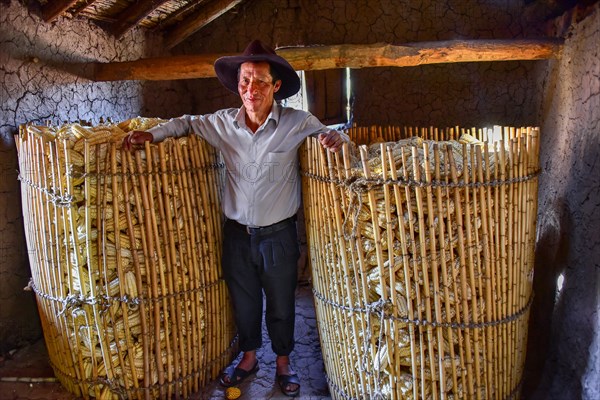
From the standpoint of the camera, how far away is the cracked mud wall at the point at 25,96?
9.59ft

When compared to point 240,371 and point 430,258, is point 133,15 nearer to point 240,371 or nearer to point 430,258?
point 240,371

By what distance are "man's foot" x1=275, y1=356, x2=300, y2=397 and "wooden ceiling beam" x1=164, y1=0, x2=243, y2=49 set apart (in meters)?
3.04

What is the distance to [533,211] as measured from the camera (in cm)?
230

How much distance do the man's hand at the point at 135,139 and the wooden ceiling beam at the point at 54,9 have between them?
1.32m

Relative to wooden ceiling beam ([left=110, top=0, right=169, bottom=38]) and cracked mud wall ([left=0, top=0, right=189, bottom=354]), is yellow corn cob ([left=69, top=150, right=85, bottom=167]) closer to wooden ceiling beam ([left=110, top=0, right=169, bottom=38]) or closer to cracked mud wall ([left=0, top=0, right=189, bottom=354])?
cracked mud wall ([left=0, top=0, right=189, bottom=354])

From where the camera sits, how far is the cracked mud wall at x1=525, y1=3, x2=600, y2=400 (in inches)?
90.0

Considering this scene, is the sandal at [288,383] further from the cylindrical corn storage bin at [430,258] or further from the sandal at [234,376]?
the cylindrical corn storage bin at [430,258]

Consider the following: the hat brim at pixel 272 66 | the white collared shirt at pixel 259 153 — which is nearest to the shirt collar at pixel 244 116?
the white collared shirt at pixel 259 153

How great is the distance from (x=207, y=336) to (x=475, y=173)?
71.3 inches

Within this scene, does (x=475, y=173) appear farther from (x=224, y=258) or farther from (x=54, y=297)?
(x=54, y=297)

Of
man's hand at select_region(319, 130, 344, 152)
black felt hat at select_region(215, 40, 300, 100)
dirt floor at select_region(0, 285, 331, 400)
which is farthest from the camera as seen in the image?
dirt floor at select_region(0, 285, 331, 400)

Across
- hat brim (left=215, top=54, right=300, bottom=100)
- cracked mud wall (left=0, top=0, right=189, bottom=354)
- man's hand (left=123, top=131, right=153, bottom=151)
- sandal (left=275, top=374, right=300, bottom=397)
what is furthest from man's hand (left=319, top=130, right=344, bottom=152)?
cracked mud wall (left=0, top=0, right=189, bottom=354)

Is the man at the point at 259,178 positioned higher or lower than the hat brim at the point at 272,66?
lower

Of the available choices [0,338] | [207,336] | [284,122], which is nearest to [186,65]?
[284,122]
